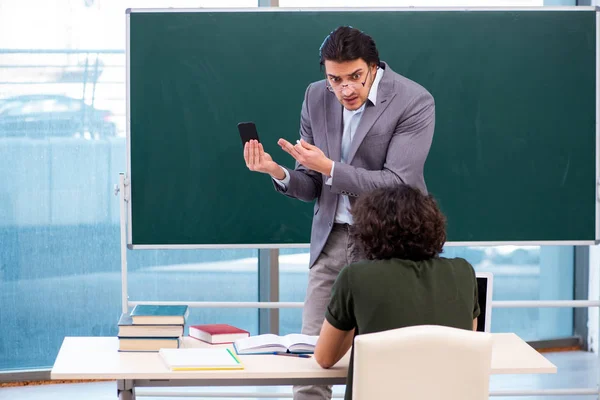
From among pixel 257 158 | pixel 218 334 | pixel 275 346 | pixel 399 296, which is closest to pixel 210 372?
pixel 275 346

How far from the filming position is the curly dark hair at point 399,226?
2.22 meters

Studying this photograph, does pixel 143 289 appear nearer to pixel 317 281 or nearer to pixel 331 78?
pixel 317 281

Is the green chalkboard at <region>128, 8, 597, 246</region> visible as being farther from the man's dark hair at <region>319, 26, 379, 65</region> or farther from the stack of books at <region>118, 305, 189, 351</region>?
the stack of books at <region>118, 305, 189, 351</region>

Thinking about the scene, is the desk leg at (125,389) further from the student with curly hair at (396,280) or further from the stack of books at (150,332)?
the student with curly hair at (396,280)

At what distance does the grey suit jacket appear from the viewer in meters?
2.94

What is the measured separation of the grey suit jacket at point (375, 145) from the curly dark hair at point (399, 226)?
625 millimetres

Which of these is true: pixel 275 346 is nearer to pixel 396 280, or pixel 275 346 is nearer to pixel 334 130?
pixel 396 280

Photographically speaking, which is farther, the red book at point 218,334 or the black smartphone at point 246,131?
the black smartphone at point 246,131

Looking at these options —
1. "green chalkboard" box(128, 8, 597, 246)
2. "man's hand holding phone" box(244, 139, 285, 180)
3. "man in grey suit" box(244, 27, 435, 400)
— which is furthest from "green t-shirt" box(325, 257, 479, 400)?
"green chalkboard" box(128, 8, 597, 246)

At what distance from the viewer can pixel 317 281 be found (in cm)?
305

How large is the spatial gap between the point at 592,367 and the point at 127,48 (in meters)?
3.43

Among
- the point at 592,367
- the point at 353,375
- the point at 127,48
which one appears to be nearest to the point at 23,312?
the point at 127,48

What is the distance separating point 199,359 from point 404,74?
6.73 ft

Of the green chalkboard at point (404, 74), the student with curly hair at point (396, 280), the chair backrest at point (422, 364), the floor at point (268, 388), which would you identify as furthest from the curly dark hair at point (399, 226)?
the floor at point (268, 388)
